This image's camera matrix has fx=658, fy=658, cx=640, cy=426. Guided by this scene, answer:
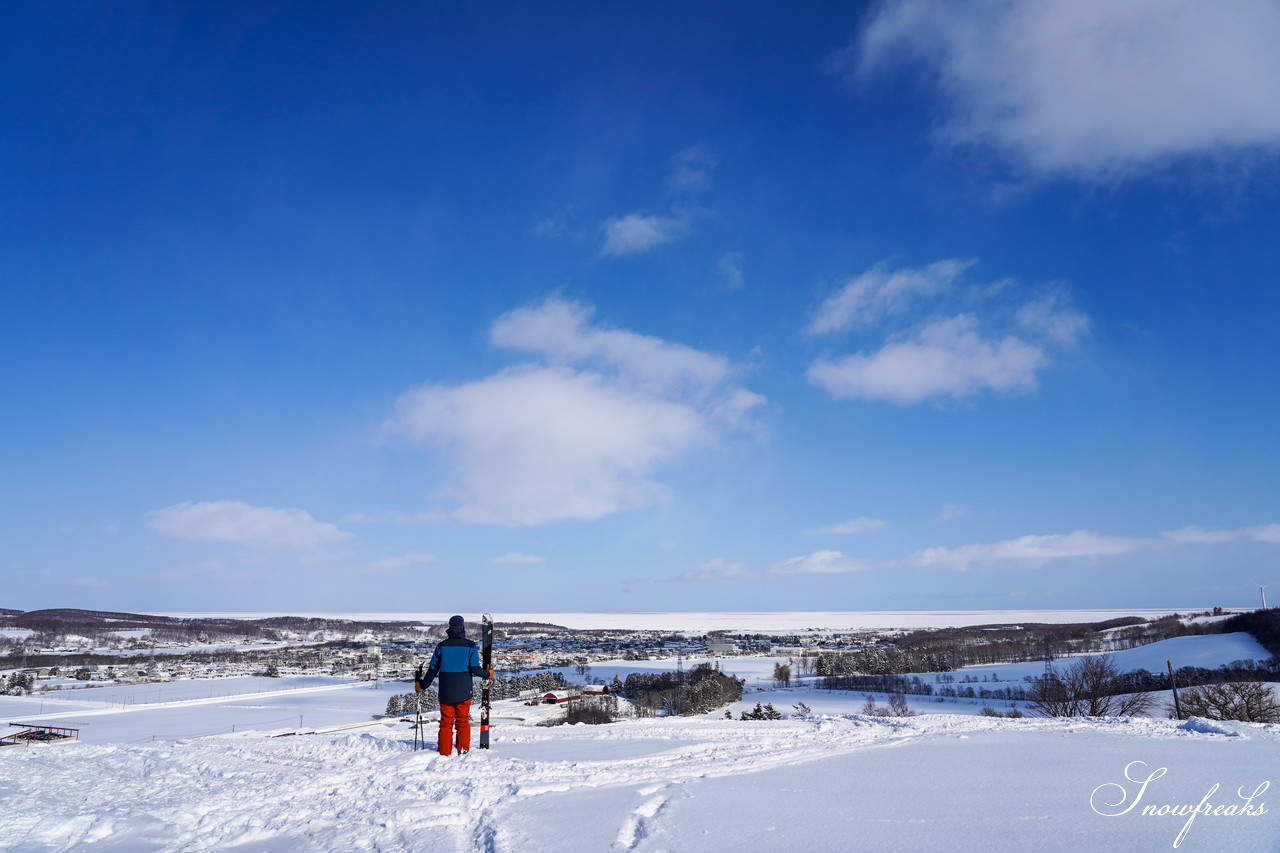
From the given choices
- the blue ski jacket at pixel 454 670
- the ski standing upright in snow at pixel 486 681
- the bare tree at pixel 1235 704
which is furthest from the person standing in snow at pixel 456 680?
the bare tree at pixel 1235 704

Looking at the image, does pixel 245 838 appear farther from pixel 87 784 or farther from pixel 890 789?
pixel 890 789

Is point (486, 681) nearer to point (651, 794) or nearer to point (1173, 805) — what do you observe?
point (651, 794)

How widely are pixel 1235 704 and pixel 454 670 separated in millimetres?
30219

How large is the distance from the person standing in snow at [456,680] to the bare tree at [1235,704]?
999 inches

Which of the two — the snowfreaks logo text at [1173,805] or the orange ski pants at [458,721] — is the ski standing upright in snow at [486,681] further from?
the snowfreaks logo text at [1173,805]

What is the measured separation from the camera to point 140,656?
5999 inches

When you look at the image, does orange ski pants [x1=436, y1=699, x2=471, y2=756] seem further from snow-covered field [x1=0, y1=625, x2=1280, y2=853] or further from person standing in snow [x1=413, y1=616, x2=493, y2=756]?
snow-covered field [x1=0, y1=625, x2=1280, y2=853]

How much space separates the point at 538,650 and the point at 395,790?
7502 inches

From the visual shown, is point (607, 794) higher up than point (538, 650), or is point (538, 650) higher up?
point (607, 794)

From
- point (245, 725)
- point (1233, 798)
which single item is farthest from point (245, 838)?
point (245, 725)

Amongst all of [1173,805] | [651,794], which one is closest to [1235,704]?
[1173,805]

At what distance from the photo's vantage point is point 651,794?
668cm

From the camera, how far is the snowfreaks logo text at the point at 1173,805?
5266mm

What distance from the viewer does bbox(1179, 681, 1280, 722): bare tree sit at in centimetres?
2339
